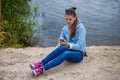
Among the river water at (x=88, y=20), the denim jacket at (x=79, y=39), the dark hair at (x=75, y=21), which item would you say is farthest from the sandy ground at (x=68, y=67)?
the river water at (x=88, y=20)

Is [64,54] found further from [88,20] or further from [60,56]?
[88,20]

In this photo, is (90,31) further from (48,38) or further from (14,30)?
(14,30)

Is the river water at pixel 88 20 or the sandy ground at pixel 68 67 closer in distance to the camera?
Answer: the sandy ground at pixel 68 67

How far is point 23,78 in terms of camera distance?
654 centimetres

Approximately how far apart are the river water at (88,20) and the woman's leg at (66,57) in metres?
4.60

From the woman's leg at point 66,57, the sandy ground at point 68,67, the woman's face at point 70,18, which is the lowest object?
the sandy ground at point 68,67

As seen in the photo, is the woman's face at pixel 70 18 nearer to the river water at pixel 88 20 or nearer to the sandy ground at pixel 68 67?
the sandy ground at pixel 68 67

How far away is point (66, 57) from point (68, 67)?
0.33 metres

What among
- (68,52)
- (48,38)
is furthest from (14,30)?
(68,52)

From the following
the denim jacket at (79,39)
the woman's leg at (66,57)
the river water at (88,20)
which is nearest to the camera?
the woman's leg at (66,57)

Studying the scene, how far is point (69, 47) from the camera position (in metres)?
6.59

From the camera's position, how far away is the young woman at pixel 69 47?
648cm

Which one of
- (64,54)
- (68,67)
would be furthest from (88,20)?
(64,54)

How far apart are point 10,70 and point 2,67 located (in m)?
0.28
